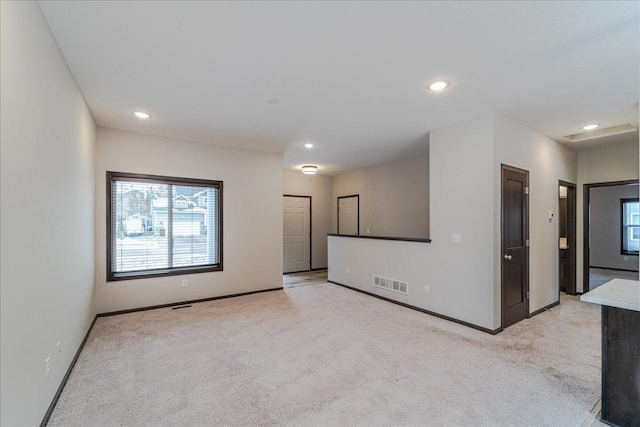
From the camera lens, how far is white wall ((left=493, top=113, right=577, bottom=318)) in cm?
356

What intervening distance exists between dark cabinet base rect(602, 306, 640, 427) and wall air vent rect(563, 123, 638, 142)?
353cm

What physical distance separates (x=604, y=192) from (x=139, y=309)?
1140cm

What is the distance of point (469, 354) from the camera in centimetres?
292

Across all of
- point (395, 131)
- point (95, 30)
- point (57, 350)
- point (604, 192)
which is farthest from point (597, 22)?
point (604, 192)

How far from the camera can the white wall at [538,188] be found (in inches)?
140

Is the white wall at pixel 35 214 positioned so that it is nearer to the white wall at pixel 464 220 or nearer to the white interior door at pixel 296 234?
the white wall at pixel 464 220

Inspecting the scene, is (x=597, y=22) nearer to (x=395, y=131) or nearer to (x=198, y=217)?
(x=395, y=131)

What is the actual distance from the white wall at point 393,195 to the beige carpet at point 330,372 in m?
2.68

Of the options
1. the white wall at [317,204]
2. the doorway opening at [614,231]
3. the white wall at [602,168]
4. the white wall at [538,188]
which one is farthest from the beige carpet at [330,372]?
the doorway opening at [614,231]

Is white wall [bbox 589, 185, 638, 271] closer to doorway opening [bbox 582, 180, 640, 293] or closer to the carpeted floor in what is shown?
doorway opening [bbox 582, 180, 640, 293]

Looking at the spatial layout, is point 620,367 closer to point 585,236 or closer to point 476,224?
point 476,224

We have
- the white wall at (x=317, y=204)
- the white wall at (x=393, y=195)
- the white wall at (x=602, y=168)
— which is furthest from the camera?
the white wall at (x=317, y=204)

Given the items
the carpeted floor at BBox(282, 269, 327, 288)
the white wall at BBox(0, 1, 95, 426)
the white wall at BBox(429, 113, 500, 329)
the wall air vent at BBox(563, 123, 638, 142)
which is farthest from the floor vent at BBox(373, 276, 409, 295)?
the white wall at BBox(0, 1, 95, 426)

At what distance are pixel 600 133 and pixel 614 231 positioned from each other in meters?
5.57
